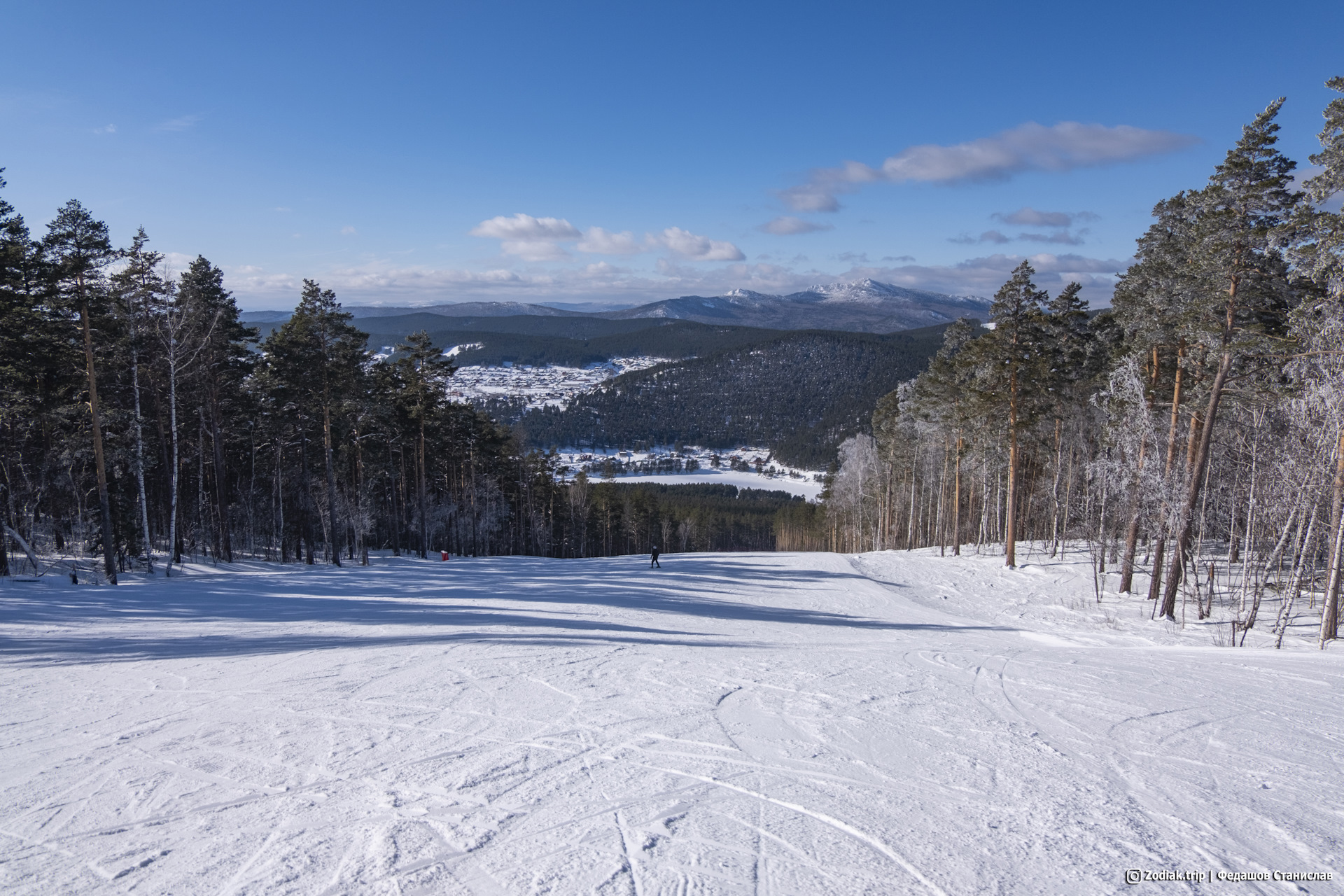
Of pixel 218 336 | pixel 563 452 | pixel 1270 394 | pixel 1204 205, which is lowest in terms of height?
pixel 563 452

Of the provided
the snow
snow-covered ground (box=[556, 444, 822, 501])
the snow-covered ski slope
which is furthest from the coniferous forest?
snow-covered ground (box=[556, 444, 822, 501])

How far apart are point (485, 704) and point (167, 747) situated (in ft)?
9.77

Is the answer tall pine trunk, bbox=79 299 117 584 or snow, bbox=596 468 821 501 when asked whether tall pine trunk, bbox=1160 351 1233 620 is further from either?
snow, bbox=596 468 821 501

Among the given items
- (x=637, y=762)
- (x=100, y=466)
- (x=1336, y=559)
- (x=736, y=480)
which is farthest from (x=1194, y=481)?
(x=736, y=480)

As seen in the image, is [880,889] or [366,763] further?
[366,763]

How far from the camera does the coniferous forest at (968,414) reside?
14.8 meters

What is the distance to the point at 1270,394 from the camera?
1505 cm

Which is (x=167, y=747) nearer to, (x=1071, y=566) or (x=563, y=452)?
(x=1071, y=566)

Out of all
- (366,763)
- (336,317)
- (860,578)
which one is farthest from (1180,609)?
(336,317)

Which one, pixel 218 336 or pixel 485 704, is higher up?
pixel 218 336

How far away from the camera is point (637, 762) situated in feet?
19.2

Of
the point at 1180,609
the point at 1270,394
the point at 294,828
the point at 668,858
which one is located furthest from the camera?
the point at 1180,609

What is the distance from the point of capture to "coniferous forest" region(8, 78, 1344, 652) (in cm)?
1484

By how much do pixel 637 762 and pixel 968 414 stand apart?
24.9 metres
